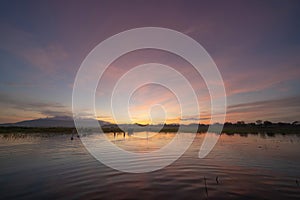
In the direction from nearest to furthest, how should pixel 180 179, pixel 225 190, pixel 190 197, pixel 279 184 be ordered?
1. pixel 190 197
2. pixel 225 190
3. pixel 279 184
4. pixel 180 179

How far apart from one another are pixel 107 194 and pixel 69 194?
169cm

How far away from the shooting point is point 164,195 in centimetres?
791

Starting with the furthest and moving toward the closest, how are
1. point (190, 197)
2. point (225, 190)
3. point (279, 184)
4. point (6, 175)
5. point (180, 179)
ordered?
1. point (6, 175)
2. point (180, 179)
3. point (279, 184)
4. point (225, 190)
5. point (190, 197)

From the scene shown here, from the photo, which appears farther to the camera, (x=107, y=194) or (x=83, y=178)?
(x=83, y=178)

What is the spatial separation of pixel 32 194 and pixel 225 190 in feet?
29.2

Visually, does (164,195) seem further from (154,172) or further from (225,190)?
(154,172)

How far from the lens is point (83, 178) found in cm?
1074

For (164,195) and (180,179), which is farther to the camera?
(180,179)

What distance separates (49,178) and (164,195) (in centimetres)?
716

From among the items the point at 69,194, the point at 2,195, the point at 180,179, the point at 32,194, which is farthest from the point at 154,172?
the point at 2,195

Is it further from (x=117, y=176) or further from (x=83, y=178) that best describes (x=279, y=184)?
(x=83, y=178)

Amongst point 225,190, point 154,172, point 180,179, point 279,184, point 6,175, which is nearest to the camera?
point 225,190

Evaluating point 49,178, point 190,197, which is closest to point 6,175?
point 49,178

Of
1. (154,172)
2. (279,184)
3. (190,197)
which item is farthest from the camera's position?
(154,172)
